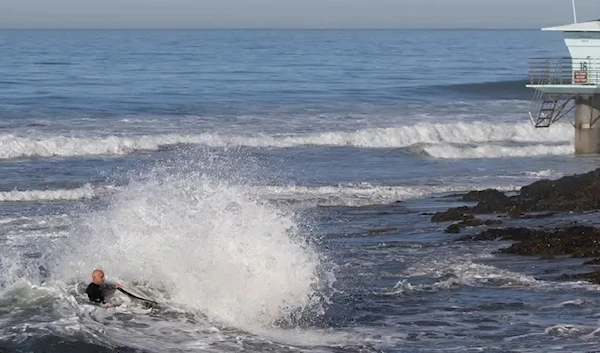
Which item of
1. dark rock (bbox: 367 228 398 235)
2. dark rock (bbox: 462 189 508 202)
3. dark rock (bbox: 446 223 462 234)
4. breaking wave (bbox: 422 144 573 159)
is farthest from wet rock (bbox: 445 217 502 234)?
breaking wave (bbox: 422 144 573 159)

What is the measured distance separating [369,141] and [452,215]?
60.1 ft

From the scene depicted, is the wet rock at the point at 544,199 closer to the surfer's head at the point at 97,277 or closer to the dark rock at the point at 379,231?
the dark rock at the point at 379,231

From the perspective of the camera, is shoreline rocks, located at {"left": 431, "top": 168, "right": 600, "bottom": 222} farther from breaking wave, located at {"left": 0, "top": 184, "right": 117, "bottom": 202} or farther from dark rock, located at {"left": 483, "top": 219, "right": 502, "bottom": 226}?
breaking wave, located at {"left": 0, "top": 184, "right": 117, "bottom": 202}

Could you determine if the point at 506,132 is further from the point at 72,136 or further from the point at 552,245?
the point at 552,245

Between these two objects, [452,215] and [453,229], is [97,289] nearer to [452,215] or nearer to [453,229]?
[453,229]

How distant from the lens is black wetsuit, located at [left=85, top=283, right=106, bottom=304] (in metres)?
15.7

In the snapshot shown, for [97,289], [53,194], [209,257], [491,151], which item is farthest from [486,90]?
[97,289]

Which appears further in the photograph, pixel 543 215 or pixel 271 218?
pixel 543 215

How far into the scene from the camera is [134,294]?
16.0 m

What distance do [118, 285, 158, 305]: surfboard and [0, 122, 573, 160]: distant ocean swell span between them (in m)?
22.0

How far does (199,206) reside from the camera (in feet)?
60.5

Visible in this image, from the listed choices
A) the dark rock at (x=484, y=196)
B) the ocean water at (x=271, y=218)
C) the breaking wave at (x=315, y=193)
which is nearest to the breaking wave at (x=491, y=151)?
the ocean water at (x=271, y=218)

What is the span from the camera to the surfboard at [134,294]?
628 inches

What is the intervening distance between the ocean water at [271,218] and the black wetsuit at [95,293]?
0.70ft
